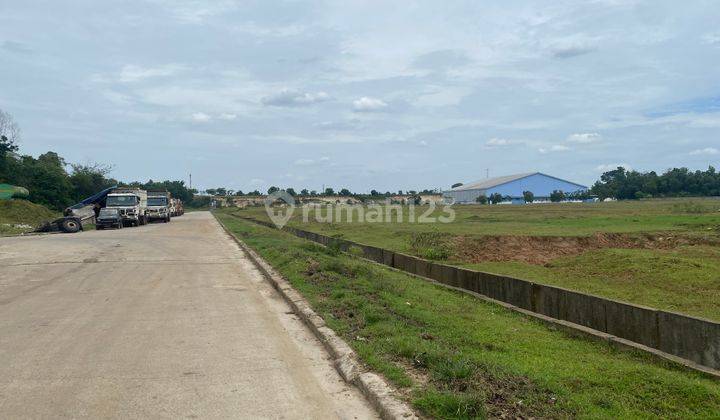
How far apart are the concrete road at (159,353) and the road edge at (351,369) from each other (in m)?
0.12

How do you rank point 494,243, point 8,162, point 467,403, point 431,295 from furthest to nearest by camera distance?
1. point 8,162
2. point 494,243
3. point 431,295
4. point 467,403

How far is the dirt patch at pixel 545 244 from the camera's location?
19156 millimetres

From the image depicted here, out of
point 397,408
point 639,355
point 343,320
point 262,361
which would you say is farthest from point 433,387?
point 343,320

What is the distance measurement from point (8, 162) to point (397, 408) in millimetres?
74434

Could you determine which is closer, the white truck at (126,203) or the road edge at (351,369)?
A: the road edge at (351,369)

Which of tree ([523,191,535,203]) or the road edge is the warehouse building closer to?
tree ([523,191,535,203])

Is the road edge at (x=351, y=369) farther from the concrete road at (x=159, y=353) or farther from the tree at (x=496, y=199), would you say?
the tree at (x=496, y=199)

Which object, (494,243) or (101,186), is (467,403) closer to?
(494,243)

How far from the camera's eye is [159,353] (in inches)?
289

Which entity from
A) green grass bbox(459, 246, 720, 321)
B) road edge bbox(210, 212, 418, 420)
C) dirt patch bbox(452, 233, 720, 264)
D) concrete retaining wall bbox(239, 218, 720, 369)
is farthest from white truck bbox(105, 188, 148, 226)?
road edge bbox(210, 212, 418, 420)

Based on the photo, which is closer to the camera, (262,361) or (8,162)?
(262,361)

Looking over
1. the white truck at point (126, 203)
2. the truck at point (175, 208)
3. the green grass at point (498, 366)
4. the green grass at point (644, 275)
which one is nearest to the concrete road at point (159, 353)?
the green grass at point (498, 366)

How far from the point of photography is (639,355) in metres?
6.95

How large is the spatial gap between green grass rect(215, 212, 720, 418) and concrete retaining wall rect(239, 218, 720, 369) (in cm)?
77
